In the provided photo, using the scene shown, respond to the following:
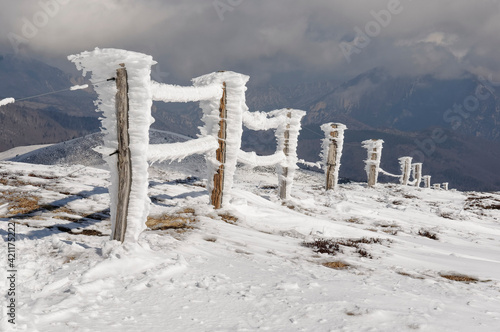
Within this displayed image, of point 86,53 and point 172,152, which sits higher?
point 86,53

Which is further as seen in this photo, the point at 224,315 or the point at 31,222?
the point at 31,222

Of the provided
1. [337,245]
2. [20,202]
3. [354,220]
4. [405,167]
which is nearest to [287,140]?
[354,220]

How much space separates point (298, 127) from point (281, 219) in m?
4.55

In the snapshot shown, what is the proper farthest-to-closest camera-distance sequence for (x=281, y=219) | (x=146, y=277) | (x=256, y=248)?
(x=281, y=219)
(x=256, y=248)
(x=146, y=277)

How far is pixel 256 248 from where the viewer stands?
215 inches

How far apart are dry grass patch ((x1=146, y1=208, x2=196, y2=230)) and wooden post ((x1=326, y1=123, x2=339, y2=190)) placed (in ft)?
36.2

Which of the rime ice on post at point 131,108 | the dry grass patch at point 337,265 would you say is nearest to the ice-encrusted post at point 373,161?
the dry grass patch at point 337,265

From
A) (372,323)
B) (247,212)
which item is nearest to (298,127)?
(247,212)

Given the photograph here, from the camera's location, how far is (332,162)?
55.8 feet

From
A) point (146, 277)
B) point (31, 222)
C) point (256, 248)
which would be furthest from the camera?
point (31, 222)

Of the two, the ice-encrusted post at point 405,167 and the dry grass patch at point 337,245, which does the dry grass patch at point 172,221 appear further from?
the ice-encrusted post at point 405,167

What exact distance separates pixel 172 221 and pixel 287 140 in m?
5.96

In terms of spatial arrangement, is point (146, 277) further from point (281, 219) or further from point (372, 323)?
point (281, 219)

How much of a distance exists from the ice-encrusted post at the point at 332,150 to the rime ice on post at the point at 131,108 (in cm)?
1289
